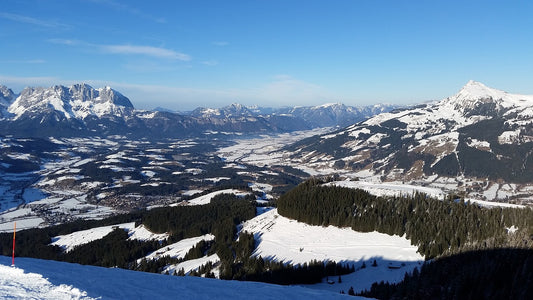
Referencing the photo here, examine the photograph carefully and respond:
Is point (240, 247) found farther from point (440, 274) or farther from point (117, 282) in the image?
point (117, 282)

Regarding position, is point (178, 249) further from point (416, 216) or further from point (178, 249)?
point (416, 216)

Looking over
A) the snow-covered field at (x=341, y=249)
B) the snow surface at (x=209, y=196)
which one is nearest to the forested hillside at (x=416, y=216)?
the snow-covered field at (x=341, y=249)

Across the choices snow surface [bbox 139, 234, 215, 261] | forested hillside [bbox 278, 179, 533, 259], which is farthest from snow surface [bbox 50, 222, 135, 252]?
→ forested hillside [bbox 278, 179, 533, 259]

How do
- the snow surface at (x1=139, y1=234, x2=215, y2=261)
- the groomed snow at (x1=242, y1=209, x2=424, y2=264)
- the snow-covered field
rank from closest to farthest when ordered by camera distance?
the snow-covered field → the groomed snow at (x1=242, y1=209, x2=424, y2=264) → the snow surface at (x1=139, y1=234, x2=215, y2=261)

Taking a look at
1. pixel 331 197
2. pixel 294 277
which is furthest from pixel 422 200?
pixel 294 277

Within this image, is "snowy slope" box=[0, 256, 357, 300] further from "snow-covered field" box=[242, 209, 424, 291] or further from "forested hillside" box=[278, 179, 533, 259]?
"forested hillside" box=[278, 179, 533, 259]

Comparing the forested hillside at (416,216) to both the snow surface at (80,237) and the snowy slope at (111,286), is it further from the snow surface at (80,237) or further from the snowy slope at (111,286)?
the snow surface at (80,237)

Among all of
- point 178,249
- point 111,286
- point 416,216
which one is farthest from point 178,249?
point 111,286
